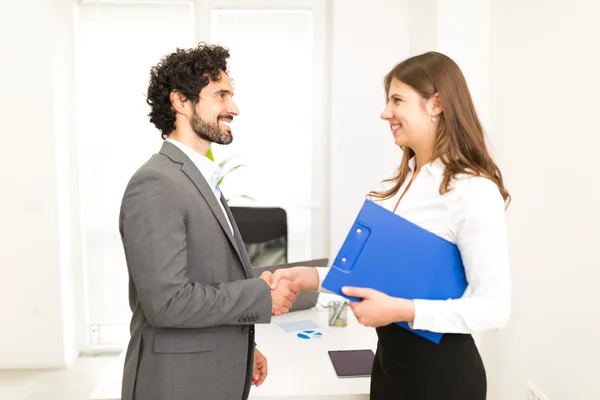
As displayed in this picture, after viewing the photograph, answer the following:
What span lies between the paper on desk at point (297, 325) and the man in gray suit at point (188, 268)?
82cm

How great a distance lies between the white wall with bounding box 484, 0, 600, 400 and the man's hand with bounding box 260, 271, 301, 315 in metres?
1.22

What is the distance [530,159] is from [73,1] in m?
3.52

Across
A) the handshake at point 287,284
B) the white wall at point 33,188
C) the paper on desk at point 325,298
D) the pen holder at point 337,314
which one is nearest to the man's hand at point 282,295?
the handshake at point 287,284

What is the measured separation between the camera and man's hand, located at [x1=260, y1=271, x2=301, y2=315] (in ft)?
5.03

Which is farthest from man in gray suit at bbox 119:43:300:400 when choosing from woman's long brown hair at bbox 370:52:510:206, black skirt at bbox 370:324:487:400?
woman's long brown hair at bbox 370:52:510:206

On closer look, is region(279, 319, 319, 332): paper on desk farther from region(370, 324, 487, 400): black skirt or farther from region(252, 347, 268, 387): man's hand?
region(370, 324, 487, 400): black skirt

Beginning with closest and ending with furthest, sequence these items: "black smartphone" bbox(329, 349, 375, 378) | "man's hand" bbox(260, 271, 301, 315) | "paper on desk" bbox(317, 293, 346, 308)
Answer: "man's hand" bbox(260, 271, 301, 315) → "black smartphone" bbox(329, 349, 375, 378) → "paper on desk" bbox(317, 293, 346, 308)

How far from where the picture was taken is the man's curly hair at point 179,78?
1.61m

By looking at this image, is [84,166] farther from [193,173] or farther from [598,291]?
[598,291]

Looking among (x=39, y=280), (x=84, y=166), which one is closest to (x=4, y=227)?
(x=39, y=280)

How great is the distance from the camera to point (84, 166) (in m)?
4.18

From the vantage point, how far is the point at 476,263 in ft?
4.32

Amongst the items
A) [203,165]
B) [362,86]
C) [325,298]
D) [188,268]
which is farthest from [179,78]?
[362,86]

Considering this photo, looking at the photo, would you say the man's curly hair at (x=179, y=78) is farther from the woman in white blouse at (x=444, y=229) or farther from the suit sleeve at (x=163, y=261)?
the woman in white blouse at (x=444, y=229)
